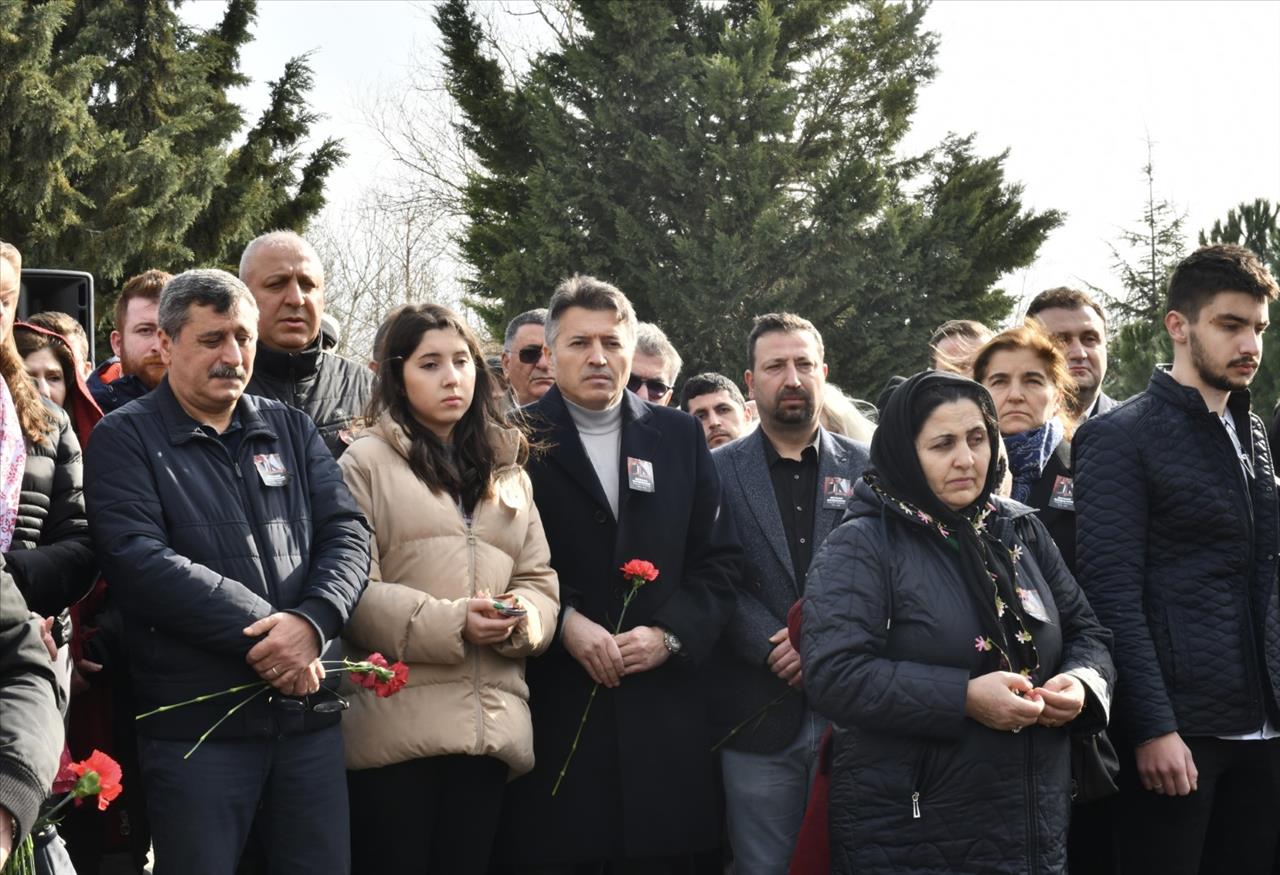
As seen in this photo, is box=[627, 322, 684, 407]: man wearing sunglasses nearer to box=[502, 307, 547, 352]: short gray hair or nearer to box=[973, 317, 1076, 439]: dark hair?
box=[502, 307, 547, 352]: short gray hair

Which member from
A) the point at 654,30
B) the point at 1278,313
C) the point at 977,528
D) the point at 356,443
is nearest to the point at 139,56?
the point at 654,30

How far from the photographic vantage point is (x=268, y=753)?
10.7ft

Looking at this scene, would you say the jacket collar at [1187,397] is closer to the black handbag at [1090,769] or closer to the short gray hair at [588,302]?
the black handbag at [1090,769]

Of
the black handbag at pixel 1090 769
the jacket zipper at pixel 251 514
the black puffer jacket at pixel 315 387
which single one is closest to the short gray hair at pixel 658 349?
the black puffer jacket at pixel 315 387

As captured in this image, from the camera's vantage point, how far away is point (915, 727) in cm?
309

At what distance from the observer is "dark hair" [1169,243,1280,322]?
12.7 feet

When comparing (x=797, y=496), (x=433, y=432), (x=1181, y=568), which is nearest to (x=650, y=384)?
A: (x=797, y=496)

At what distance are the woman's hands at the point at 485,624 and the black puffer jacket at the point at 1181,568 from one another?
176 centimetres

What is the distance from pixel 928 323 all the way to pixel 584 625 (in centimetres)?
1378

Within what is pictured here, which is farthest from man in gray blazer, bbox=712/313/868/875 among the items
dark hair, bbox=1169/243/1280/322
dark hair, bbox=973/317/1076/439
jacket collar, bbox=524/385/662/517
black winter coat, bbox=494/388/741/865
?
dark hair, bbox=1169/243/1280/322

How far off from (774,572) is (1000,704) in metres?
1.17

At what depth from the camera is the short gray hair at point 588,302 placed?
4.17m

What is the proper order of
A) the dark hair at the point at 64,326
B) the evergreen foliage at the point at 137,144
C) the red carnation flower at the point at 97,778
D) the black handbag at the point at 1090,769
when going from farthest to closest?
the evergreen foliage at the point at 137,144, the dark hair at the point at 64,326, the black handbag at the point at 1090,769, the red carnation flower at the point at 97,778

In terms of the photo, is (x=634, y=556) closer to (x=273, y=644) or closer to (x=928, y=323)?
(x=273, y=644)
